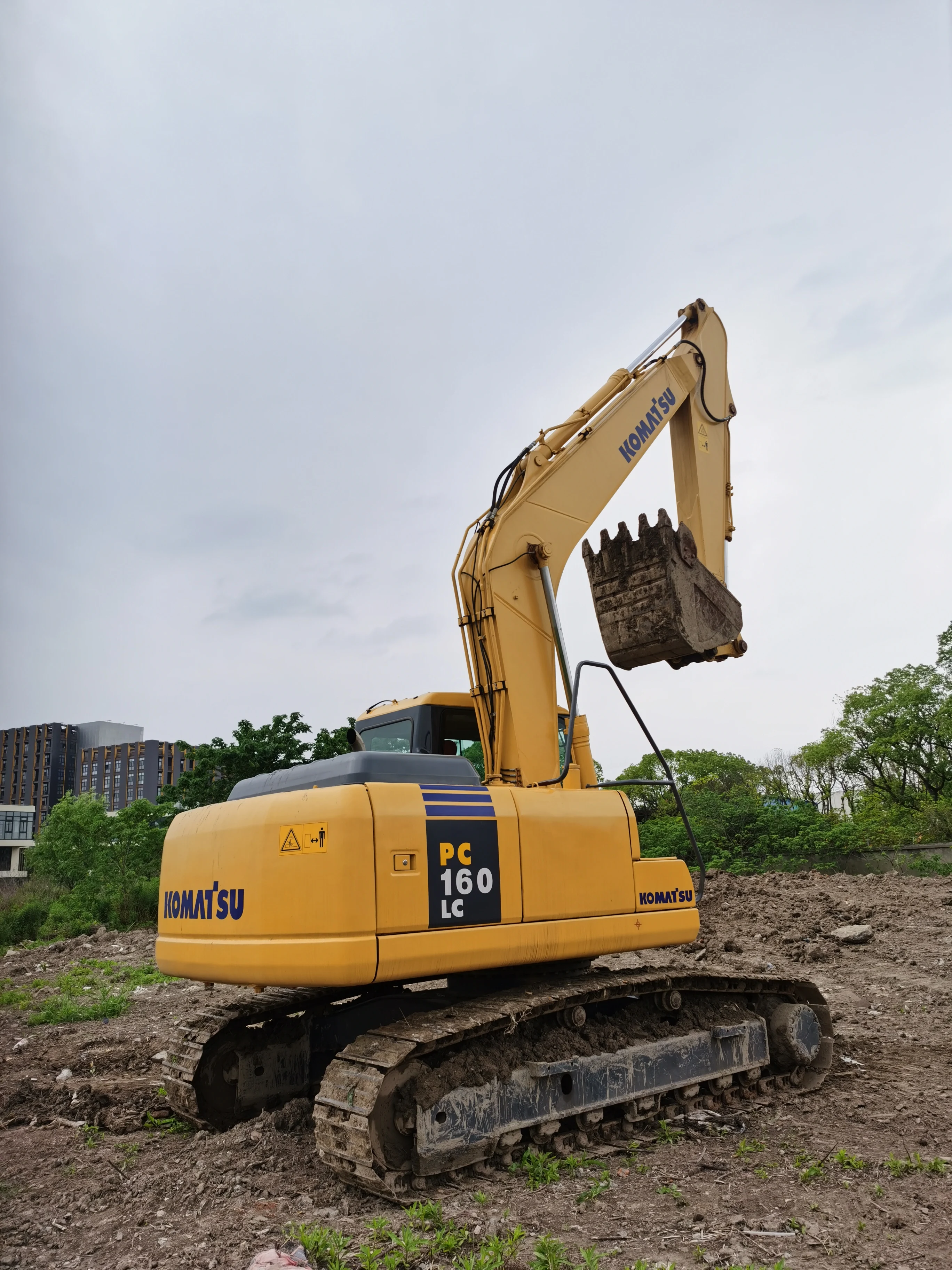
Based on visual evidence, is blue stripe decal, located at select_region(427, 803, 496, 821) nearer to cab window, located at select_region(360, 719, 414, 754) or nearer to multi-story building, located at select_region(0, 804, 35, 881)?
cab window, located at select_region(360, 719, 414, 754)

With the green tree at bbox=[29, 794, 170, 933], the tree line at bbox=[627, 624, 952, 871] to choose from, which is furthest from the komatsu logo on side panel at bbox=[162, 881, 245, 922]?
the green tree at bbox=[29, 794, 170, 933]

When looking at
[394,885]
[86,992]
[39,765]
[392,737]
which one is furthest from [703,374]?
[39,765]

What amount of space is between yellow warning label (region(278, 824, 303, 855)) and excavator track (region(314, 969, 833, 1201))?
3.56 feet

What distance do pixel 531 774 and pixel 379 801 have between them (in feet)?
4.94

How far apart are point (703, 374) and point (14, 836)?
72.7 m

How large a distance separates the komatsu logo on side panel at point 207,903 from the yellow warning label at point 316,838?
1.77 feet

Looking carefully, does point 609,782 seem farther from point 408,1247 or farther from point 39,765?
point 39,765

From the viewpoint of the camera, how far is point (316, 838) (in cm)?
456

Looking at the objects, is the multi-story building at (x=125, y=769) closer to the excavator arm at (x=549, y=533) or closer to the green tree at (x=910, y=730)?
the green tree at (x=910, y=730)

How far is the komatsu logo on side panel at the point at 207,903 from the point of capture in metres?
4.88

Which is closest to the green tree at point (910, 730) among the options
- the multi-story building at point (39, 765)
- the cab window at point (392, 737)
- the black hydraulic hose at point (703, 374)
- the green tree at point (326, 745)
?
the green tree at point (326, 745)

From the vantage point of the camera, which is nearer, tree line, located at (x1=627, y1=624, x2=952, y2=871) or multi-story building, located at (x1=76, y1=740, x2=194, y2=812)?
tree line, located at (x1=627, y1=624, x2=952, y2=871)

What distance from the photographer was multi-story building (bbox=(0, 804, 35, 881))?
6425 centimetres

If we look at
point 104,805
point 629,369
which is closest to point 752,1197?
point 629,369
